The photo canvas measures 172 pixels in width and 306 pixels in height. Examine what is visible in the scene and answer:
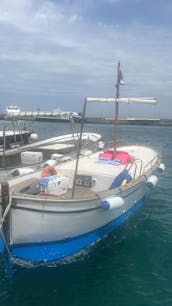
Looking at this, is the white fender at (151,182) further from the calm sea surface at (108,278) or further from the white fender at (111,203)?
the white fender at (111,203)

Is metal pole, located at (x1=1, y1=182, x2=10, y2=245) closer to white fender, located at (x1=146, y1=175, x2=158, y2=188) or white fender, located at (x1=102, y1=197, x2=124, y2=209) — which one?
white fender, located at (x1=102, y1=197, x2=124, y2=209)

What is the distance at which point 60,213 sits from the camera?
1226 cm

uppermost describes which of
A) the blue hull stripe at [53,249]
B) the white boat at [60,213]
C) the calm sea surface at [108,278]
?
the white boat at [60,213]

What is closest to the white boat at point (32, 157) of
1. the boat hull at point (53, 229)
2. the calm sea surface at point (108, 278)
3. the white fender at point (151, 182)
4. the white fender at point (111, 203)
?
the white fender at point (151, 182)

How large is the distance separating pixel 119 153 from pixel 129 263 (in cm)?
830

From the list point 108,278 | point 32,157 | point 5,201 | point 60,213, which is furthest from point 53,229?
point 32,157

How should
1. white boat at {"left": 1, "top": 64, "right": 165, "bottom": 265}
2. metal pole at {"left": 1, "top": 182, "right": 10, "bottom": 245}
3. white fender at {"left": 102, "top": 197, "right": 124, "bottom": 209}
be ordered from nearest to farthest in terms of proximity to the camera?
metal pole at {"left": 1, "top": 182, "right": 10, "bottom": 245}
white boat at {"left": 1, "top": 64, "right": 165, "bottom": 265}
white fender at {"left": 102, "top": 197, "right": 124, "bottom": 209}

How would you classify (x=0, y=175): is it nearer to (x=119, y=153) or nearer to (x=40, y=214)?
(x=119, y=153)

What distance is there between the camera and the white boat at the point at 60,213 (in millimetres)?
11750

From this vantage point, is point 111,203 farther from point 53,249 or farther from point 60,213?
point 53,249

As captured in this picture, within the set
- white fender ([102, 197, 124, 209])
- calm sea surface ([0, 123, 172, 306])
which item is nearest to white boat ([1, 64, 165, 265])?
white fender ([102, 197, 124, 209])

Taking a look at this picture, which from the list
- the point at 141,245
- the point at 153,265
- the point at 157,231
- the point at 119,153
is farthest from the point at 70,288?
the point at 119,153

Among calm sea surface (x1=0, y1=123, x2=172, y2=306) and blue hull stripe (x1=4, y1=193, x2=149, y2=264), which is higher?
blue hull stripe (x1=4, y1=193, x2=149, y2=264)

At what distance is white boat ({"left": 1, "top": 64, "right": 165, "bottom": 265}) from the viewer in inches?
463
